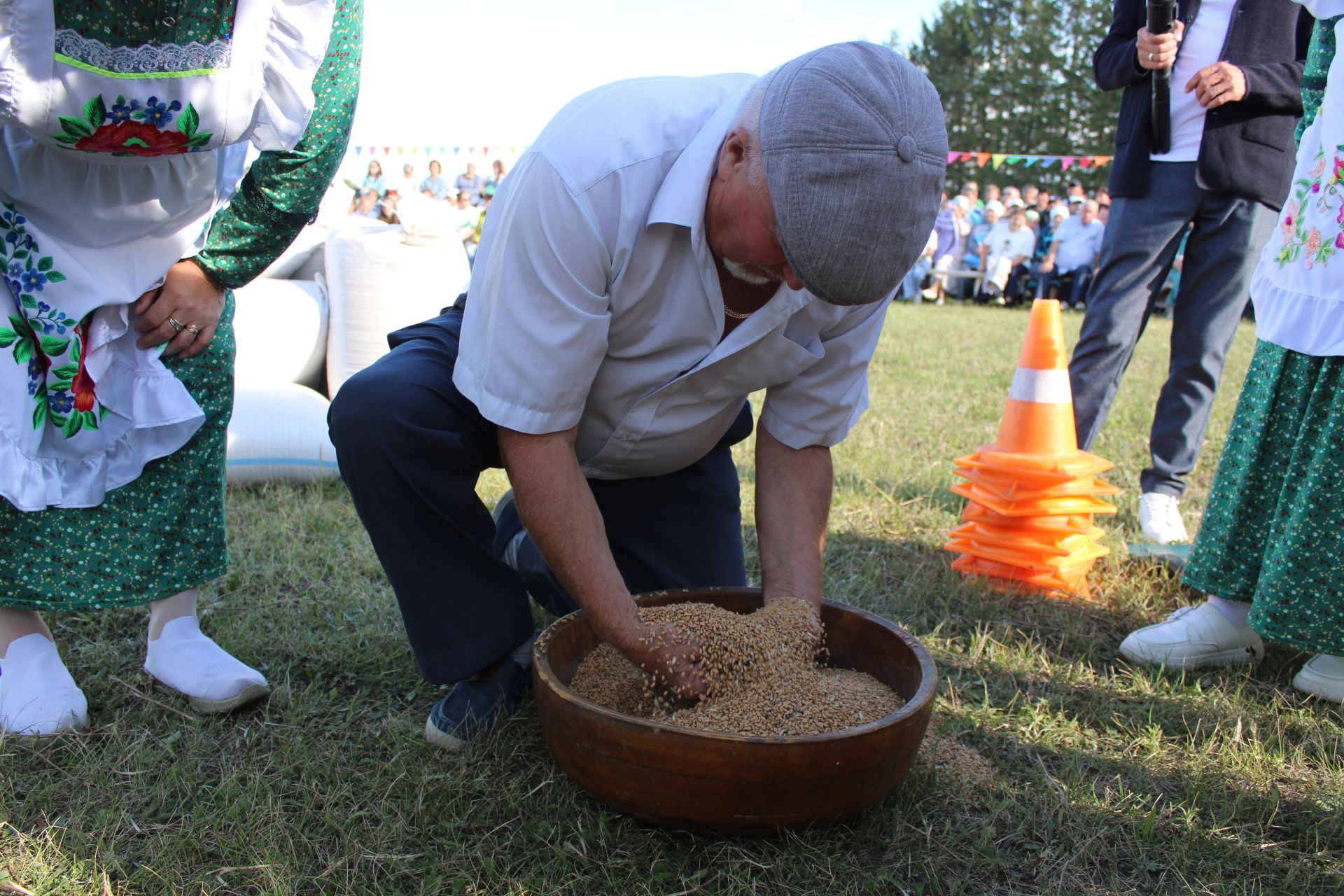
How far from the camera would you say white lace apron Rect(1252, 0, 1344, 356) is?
1.75 m

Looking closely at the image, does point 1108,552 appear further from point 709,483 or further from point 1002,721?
point 709,483

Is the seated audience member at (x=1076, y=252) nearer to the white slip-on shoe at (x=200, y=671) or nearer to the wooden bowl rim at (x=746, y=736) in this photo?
the wooden bowl rim at (x=746, y=736)

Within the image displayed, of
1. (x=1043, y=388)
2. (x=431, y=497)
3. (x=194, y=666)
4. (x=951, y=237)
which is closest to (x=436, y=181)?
(x=951, y=237)

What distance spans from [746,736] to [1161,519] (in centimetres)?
202

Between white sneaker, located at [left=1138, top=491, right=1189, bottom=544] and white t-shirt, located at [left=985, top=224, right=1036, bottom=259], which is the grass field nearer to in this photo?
white sneaker, located at [left=1138, top=491, right=1189, bottom=544]

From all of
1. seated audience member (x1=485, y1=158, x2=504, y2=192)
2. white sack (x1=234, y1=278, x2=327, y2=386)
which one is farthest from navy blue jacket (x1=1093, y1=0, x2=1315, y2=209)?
seated audience member (x1=485, y1=158, x2=504, y2=192)

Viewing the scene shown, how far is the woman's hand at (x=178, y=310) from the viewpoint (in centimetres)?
162

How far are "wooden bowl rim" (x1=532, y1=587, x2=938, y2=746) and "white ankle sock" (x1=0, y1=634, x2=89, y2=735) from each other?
81cm

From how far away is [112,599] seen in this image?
1.69 m

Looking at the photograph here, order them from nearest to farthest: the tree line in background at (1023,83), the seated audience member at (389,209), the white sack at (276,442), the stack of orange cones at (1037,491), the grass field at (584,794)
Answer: the grass field at (584,794) → the stack of orange cones at (1037,491) → the white sack at (276,442) → the seated audience member at (389,209) → the tree line in background at (1023,83)

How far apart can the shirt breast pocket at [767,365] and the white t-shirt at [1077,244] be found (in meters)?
11.8

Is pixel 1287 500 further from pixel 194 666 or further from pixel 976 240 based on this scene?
pixel 976 240

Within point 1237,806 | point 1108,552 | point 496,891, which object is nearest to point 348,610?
point 496,891

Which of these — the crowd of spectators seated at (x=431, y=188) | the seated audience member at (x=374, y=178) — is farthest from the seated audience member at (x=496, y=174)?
the seated audience member at (x=374, y=178)
